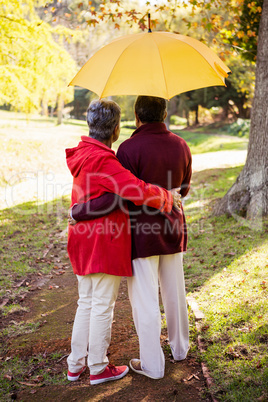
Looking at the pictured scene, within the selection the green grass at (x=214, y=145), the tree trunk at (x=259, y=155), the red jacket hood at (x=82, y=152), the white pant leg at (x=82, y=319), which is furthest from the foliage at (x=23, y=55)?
the green grass at (x=214, y=145)

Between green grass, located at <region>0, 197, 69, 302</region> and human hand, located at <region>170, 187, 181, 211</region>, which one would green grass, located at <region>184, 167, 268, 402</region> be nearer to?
human hand, located at <region>170, 187, 181, 211</region>

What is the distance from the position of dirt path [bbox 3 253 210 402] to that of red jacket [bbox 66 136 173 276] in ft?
3.18

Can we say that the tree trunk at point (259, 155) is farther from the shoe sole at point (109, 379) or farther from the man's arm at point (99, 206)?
the man's arm at point (99, 206)

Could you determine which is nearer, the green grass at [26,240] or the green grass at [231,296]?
the green grass at [231,296]

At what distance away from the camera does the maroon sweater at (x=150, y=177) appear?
316 cm

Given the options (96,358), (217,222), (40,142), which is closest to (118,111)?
(96,358)

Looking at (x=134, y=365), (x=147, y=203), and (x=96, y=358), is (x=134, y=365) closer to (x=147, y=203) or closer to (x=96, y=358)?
(x=96, y=358)

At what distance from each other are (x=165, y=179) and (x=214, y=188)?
305 inches

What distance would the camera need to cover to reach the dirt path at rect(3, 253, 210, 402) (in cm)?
324

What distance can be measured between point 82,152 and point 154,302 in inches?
51.7

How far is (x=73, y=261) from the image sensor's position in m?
3.34

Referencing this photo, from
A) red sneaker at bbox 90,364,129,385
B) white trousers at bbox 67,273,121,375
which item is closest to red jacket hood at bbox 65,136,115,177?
white trousers at bbox 67,273,121,375

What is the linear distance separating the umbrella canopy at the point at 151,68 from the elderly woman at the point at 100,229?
24 cm

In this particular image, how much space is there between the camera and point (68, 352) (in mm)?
4051
